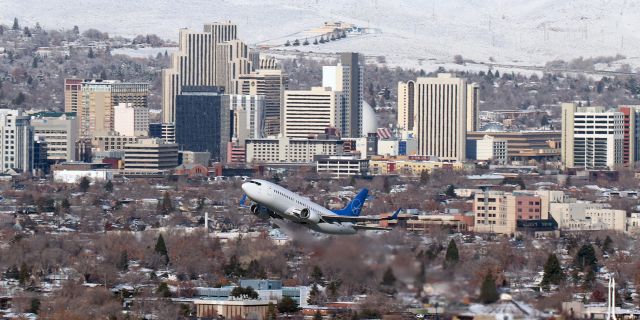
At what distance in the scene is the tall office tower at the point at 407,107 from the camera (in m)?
156

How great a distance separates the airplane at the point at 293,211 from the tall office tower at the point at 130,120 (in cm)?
9508

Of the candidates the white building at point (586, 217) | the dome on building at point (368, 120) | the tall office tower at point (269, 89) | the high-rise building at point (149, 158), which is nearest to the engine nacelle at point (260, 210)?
the white building at point (586, 217)

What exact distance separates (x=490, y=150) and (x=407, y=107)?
424 inches

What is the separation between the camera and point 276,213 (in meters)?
55.5

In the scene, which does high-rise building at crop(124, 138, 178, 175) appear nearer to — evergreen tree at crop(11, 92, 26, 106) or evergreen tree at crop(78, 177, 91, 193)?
evergreen tree at crop(78, 177, 91, 193)

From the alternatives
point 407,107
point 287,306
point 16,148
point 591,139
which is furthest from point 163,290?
point 407,107

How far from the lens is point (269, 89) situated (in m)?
165

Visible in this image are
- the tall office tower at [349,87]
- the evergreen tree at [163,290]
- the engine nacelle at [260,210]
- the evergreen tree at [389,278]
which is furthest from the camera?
the tall office tower at [349,87]

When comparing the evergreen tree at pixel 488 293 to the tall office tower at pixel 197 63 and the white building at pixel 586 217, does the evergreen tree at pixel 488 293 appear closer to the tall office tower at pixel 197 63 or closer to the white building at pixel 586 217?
the white building at pixel 586 217

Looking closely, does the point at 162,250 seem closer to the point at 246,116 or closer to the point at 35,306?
the point at 35,306

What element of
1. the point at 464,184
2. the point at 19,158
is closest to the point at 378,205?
the point at 464,184

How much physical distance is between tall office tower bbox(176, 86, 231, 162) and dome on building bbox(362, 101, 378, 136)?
12161 mm

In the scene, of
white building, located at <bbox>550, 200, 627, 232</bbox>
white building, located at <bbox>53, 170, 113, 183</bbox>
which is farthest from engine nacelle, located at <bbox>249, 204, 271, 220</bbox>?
white building, located at <bbox>53, 170, 113, 183</bbox>

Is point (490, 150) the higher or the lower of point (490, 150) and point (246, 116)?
the lower
